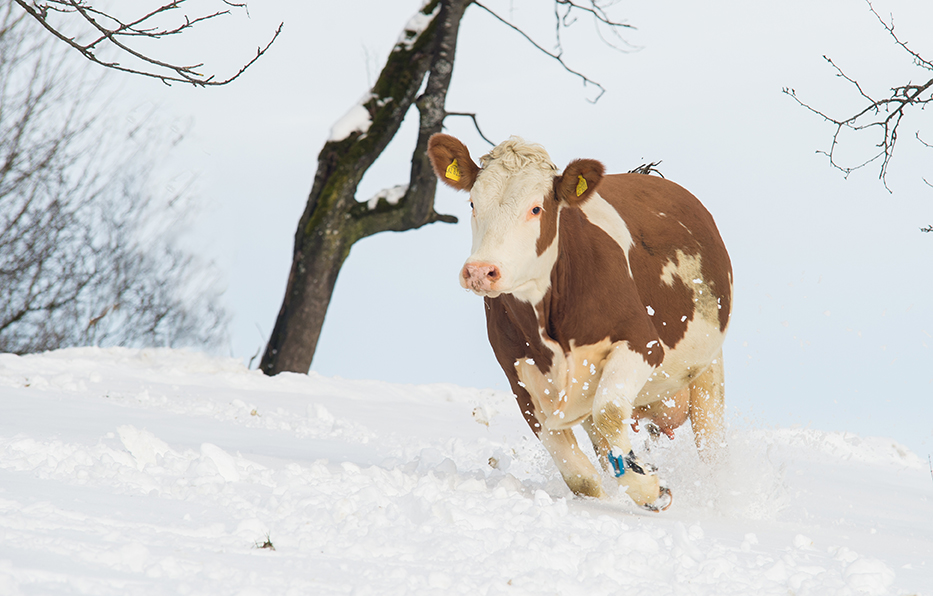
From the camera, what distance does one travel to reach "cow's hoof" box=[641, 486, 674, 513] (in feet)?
12.7

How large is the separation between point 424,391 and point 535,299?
6398 millimetres

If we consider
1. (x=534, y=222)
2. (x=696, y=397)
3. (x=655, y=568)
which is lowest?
(x=655, y=568)

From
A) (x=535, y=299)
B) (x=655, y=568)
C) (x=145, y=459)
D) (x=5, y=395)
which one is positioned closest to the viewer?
(x=655, y=568)

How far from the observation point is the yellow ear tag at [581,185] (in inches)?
152

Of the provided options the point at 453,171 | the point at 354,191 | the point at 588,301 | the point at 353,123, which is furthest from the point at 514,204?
the point at 353,123

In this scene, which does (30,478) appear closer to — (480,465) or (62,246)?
(480,465)

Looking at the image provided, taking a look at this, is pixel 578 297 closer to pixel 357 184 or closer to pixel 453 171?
pixel 453 171

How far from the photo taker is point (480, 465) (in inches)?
219

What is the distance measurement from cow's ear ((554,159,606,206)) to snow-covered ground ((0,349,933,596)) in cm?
140

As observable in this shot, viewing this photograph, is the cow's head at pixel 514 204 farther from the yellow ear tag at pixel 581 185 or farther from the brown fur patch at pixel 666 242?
the brown fur patch at pixel 666 242

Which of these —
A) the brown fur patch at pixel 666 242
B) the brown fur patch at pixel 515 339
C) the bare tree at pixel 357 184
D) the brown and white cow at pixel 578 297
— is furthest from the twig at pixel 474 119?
the brown fur patch at pixel 515 339

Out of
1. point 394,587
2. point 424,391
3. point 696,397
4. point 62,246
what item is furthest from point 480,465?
point 62,246

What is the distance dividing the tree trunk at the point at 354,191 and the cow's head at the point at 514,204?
20.1 feet

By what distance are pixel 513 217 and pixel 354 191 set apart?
689 centimetres
